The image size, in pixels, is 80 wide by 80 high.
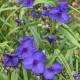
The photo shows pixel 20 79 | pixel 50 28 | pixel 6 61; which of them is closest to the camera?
pixel 6 61

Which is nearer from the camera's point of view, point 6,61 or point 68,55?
point 6,61

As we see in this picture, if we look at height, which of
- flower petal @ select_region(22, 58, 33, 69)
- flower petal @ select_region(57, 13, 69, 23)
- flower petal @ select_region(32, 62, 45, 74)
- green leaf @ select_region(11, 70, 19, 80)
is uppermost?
flower petal @ select_region(57, 13, 69, 23)

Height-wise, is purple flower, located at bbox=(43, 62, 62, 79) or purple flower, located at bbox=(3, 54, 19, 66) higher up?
purple flower, located at bbox=(3, 54, 19, 66)

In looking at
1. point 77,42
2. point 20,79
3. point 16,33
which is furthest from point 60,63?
point 16,33

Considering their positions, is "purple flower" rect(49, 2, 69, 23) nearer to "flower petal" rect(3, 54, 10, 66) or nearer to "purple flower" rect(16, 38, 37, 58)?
"purple flower" rect(16, 38, 37, 58)

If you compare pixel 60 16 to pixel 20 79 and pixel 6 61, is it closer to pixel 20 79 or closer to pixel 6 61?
pixel 6 61

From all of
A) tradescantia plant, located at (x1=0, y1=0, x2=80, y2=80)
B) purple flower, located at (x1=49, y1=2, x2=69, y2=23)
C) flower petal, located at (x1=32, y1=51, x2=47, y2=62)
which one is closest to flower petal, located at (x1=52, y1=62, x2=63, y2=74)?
tradescantia plant, located at (x1=0, y1=0, x2=80, y2=80)

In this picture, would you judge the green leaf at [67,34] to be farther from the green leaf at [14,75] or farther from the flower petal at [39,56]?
the green leaf at [14,75]
